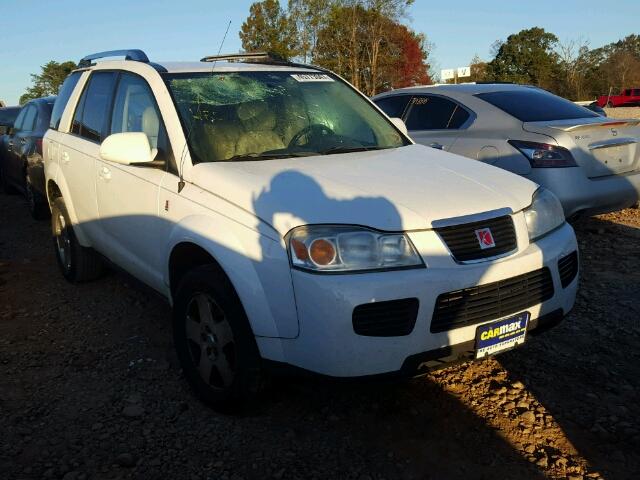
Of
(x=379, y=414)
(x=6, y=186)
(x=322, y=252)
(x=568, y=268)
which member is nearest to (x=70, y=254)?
(x=379, y=414)

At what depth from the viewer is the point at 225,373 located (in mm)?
2979

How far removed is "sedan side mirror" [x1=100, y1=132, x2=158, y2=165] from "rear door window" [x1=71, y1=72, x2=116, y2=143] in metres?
1.06

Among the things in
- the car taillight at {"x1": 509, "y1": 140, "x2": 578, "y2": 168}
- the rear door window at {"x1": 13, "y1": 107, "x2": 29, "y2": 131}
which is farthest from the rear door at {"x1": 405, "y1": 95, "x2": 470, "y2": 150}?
the rear door window at {"x1": 13, "y1": 107, "x2": 29, "y2": 131}

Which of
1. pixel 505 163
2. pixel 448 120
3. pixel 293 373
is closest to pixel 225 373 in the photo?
pixel 293 373

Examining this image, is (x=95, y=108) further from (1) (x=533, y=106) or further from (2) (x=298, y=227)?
(1) (x=533, y=106)

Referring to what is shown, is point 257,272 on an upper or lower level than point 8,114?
lower

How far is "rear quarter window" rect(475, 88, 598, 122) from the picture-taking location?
5.79 metres

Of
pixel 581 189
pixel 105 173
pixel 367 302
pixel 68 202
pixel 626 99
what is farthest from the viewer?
pixel 626 99

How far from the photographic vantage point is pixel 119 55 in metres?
4.49

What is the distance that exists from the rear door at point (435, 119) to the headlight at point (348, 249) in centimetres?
364

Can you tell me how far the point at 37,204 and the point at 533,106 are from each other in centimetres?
629

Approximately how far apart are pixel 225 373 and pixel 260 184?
946 millimetres

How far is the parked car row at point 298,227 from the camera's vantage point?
99.0 inches

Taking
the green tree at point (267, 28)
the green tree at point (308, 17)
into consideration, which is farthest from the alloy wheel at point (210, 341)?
the green tree at point (308, 17)
